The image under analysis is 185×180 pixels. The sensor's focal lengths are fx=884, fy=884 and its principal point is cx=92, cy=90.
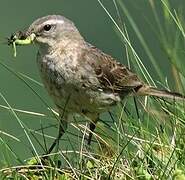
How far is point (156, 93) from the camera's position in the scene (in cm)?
601

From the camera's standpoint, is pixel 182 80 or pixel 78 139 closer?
pixel 78 139

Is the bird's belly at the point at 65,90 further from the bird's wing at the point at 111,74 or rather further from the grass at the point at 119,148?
the grass at the point at 119,148

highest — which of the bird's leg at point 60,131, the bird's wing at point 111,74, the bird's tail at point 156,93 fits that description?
the bird's leg at point 60,131

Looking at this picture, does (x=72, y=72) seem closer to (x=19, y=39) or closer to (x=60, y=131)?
(x=19, y=39)

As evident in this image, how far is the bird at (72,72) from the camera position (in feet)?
19.1

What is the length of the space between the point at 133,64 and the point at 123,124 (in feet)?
2.10

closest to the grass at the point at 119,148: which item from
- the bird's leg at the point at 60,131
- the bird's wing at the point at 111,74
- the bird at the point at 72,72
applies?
the bird's leg at the point at 60,131

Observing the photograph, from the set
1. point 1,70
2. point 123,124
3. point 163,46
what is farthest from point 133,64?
point 1,70

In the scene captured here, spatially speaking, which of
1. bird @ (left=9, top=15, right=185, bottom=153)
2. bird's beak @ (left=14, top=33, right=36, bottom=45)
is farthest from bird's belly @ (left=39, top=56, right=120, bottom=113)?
bird's beak @ (left=14, top=33, right=36, bottom=45)

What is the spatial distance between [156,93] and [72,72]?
1.95 feet

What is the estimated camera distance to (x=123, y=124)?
5070 millimetres

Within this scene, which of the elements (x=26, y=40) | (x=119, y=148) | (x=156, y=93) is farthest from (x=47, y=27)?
(x=119, y=148)

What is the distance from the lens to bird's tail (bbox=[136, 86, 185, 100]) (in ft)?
18.0

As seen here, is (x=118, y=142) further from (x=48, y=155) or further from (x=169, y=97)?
(x=169, y=97)
